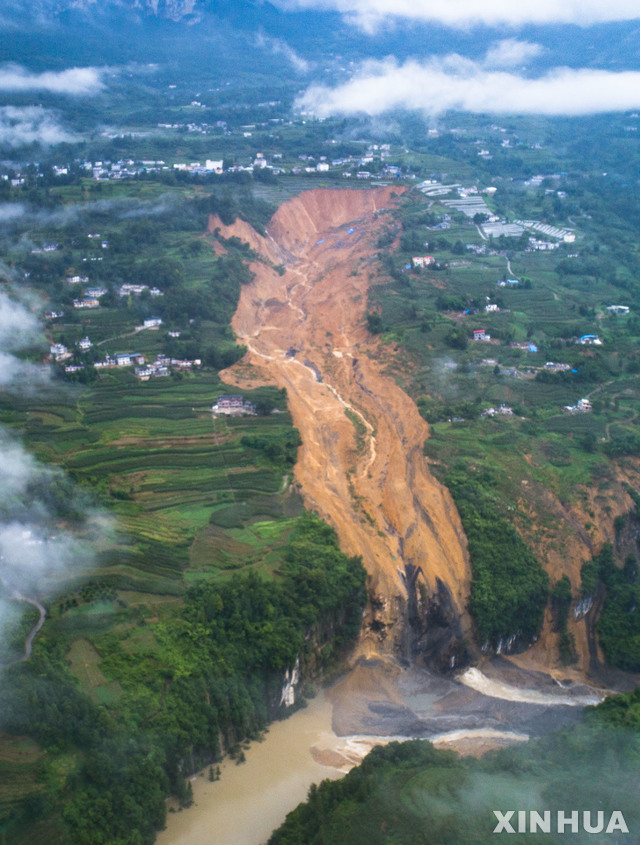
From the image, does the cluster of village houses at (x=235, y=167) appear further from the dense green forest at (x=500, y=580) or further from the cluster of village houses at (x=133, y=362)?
the dense green forest at (x=500, y=580)

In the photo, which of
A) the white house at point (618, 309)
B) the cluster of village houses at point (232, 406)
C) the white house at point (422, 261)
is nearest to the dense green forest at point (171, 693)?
the cluster of village houses at point (232, 406)

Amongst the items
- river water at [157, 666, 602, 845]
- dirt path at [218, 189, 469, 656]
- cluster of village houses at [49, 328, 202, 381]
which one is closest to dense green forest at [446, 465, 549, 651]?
dirt path at [218, 189, 469, 656]

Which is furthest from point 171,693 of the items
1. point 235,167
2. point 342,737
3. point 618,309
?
point 235,167

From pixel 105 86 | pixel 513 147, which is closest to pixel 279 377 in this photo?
pixel 513 147

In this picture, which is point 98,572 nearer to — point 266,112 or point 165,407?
point 165,407

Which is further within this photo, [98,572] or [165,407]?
[165,407]

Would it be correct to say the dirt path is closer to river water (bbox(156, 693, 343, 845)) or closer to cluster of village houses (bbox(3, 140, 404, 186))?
river water (bbox(156, 693, 343, 845))
